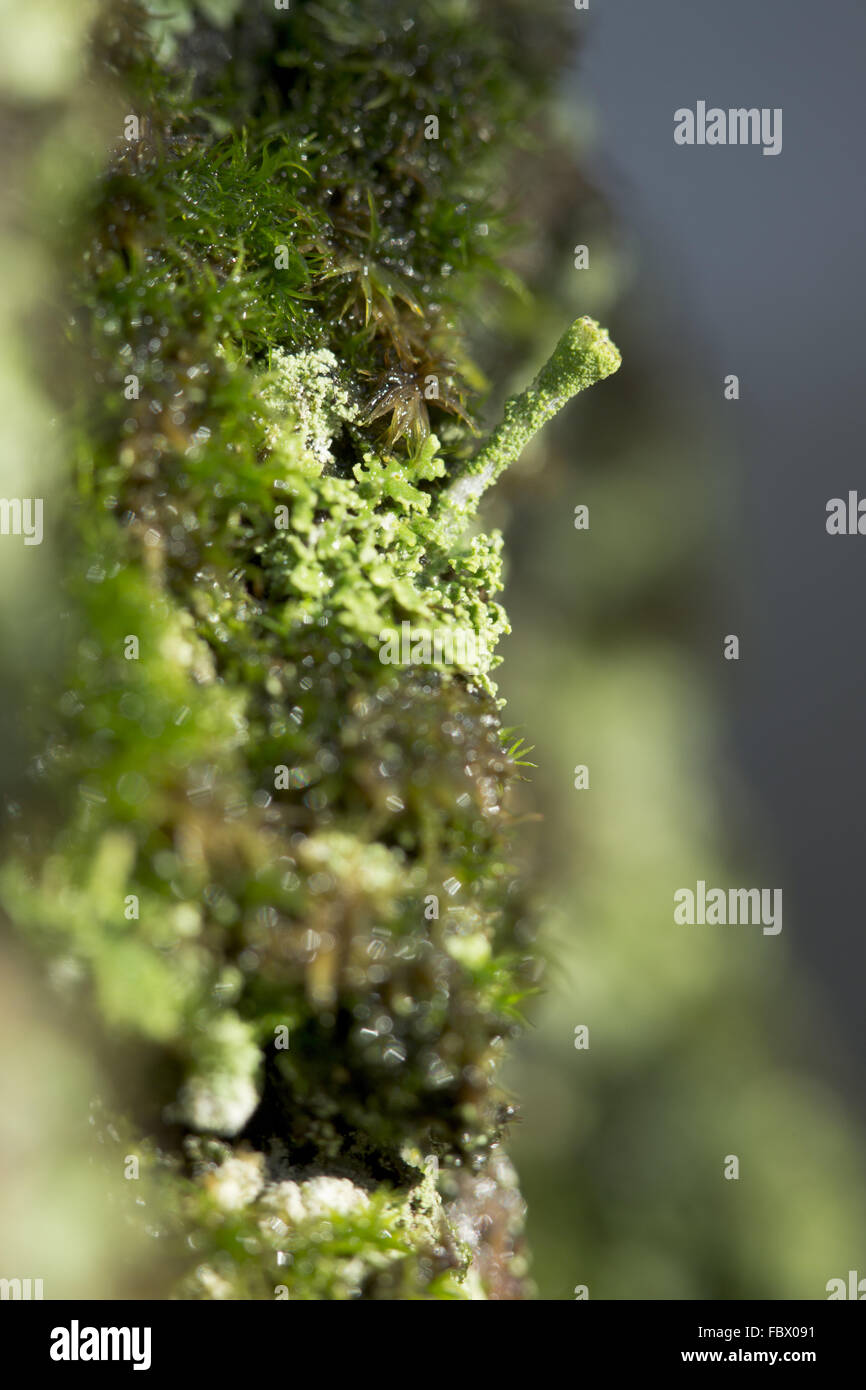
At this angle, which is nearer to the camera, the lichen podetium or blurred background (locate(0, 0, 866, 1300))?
the lichen podetium

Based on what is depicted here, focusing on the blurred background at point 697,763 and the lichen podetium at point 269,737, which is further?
the blurred background at point 697,763

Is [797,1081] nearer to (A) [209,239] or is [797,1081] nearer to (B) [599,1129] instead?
(B) [599,1129]

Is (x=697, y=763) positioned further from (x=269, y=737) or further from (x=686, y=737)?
(x=269, y=737)

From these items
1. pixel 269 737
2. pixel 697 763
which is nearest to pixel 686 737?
pixel 697 763

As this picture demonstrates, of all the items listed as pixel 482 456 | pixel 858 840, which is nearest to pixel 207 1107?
pixel 482 456

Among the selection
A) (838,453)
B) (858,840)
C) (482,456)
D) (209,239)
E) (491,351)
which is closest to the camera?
(209,239)

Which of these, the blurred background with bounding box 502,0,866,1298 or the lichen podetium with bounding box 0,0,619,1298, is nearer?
the lichen podetium with bounding box 0,0,619,1298

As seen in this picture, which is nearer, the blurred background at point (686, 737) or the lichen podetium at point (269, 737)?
the lichen podetium at point (269, 737)

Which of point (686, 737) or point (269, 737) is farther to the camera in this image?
point (686, 737)
